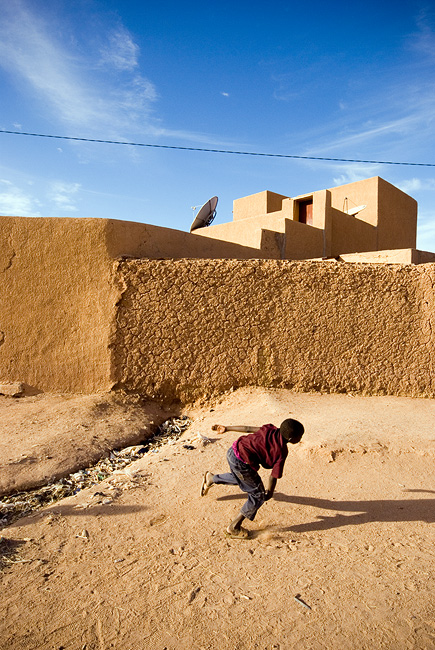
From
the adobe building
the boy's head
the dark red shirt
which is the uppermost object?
the adobe building

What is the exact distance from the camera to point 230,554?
324 centimetres

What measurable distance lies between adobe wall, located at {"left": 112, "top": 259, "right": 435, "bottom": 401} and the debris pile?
1.17 metres

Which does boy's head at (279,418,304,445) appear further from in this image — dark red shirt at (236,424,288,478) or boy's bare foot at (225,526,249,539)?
boy's bare foot at (225,526,249,539)


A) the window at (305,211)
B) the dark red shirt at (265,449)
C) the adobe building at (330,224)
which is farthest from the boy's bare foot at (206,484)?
the window at (305,211)

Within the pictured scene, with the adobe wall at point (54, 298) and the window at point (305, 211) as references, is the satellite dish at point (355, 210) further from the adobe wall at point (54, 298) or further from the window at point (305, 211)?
the adobe wall at point (54, 298)

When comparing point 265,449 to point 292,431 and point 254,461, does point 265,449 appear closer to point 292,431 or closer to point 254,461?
point 254,461

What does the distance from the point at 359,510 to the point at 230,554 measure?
1296 mm

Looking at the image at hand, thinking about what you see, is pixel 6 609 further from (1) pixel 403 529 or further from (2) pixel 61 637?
(1) pixel 403 529

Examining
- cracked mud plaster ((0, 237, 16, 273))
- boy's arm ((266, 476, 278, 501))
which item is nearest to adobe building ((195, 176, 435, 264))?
cracked mud plaster ((0, 237, 16, 273))

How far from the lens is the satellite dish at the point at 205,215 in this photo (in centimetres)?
1255

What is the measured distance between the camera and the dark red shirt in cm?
329

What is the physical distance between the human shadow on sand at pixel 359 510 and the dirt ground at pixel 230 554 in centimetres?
2

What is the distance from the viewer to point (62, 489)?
4.57m

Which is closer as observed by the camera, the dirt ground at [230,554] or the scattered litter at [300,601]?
the dirt ground at [230,554]
